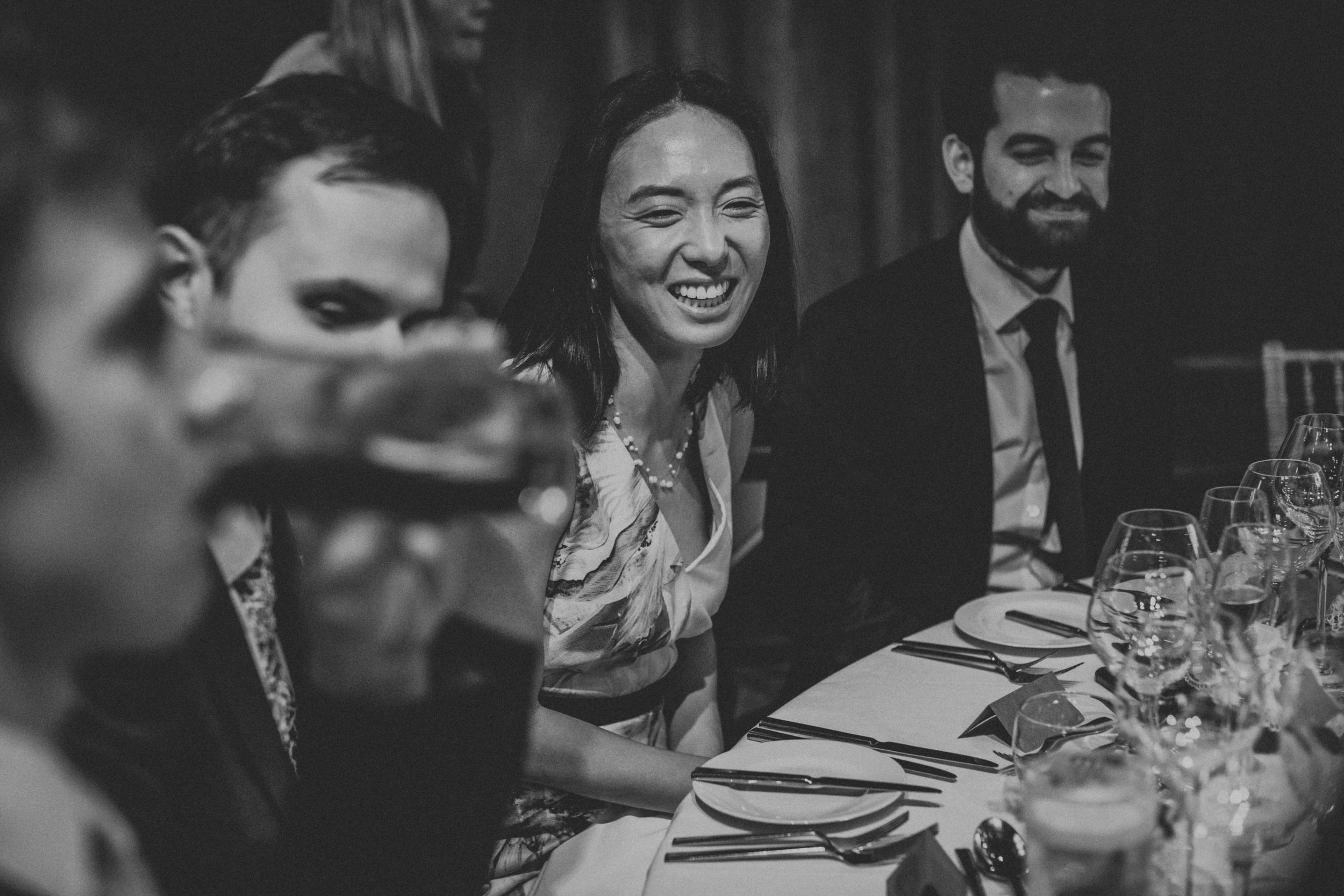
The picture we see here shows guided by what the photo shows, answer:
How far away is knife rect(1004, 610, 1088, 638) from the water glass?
808mm

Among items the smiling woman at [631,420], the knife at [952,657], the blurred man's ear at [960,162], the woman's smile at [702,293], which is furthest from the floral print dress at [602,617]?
the blurred man's ear at [960,162]

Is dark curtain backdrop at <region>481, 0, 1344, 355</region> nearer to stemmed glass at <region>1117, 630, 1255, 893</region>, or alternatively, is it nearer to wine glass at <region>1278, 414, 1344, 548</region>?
wine glass at <region>1278, 414, 1344, 548</region>

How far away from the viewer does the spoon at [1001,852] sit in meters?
1.00

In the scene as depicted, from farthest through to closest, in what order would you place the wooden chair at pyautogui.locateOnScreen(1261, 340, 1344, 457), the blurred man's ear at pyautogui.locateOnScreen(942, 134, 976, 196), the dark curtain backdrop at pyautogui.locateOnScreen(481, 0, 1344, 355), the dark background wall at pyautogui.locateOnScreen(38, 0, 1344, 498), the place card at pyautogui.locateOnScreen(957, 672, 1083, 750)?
1. the dark curtain backdrop at pyautogui.locateOnScreen(481, 0, 1344, 355)
2. the dark background wall at pyautogui.locateOnScreen(38, 0, 1344, 498)
3. the wooden chair at pyautogui.locateOnScreen(1261, 340, 1344, 457)
4. the blurred man's ear at pyautogui.locateOnScreen(942, 134, 976, 196)
5. the place card at pyautogui.locateOnScreen(957, 672, 1083, 750)

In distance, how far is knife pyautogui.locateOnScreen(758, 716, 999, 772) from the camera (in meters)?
1.25

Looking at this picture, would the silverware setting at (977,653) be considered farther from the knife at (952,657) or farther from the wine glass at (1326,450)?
the wine glass at (1326,450)

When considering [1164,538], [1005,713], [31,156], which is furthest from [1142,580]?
[31,156]

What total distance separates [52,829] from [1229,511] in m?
1.38

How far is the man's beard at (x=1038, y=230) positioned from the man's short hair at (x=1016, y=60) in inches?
6.6

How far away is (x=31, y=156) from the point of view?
594mm

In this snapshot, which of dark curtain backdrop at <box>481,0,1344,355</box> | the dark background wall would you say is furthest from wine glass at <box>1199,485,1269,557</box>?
dark curtain backdrop at <box>481,0,1344,355</box>

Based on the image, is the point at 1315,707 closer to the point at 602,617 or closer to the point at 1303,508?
the point at 1303,508

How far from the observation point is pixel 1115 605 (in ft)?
3.89

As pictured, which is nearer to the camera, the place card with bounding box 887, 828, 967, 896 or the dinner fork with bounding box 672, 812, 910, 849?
the place card with bounding box 887, 828, 967, 896
